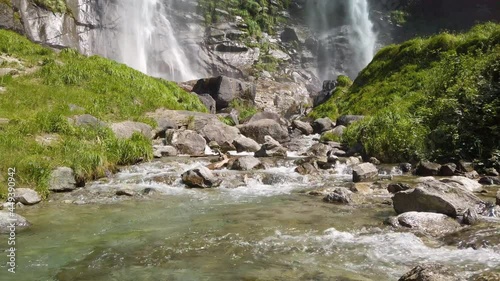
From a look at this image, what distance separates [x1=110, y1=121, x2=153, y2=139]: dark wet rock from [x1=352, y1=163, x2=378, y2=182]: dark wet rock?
7.36 m

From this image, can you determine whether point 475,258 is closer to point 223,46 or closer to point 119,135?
point 119,135

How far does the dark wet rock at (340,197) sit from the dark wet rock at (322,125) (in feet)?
45.7

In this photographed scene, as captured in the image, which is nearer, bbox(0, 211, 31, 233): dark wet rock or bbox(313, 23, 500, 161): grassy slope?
bbox(0, 211, 31, 233): dark wet rock

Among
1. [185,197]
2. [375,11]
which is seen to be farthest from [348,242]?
[375,11]

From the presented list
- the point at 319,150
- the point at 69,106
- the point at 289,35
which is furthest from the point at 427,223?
the point at 289,35

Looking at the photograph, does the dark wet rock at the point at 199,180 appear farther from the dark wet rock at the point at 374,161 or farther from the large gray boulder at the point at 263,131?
the large gray boulder at the point at 263,131

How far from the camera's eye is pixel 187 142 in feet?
53.0

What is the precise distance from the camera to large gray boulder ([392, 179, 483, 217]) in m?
6.95

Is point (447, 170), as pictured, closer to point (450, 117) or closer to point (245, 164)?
point (450, 117)

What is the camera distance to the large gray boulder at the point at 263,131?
19.5 meters

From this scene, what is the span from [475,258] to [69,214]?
21.7ft

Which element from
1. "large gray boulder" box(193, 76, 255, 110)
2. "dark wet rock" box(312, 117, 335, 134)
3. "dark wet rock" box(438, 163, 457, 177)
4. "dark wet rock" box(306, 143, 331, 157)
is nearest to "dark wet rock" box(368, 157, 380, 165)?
"dark wet rock" box(306, 143, 331, 157)

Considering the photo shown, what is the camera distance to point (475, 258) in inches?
205

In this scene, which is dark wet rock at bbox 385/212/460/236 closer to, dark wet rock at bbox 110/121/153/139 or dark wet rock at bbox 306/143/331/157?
dark wet rock at bbox 306/143/331/157
